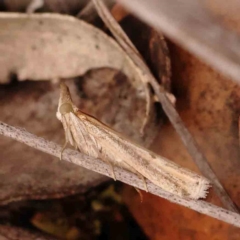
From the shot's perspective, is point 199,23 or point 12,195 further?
point 12,195

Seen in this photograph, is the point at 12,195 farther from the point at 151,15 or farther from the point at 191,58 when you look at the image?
the point at 151,15

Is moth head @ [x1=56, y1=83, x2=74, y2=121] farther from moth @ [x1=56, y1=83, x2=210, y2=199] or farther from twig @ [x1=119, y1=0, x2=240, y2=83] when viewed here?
twig @ [x1=119, y1=0, x2=240, y2=83]

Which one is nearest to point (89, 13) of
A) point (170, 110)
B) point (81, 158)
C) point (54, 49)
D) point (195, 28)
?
point (54, 49)

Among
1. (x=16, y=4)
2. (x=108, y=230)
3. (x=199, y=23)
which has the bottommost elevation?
(x=108, y=230)

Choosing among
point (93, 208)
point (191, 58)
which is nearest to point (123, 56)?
point (191, 58)

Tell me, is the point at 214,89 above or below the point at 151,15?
below

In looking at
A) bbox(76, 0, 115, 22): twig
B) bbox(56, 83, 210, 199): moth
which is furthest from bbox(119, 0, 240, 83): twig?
bbox(76, 0, 115, 22): twig
